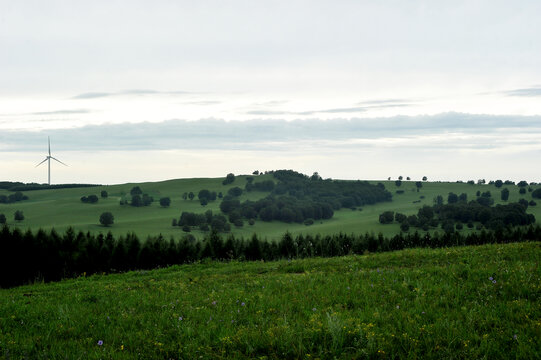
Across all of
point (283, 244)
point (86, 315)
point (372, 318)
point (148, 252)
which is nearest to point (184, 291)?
point (86, 315)

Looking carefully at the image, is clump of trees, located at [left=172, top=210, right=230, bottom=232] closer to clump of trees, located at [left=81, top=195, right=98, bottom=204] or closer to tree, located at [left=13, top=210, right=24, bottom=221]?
tree, located at [left=13, top=210, right=24, bottom=221]

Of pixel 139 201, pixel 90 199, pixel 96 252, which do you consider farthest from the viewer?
pixel 139 201

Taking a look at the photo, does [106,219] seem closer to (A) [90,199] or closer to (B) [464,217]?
(A) [90,199]

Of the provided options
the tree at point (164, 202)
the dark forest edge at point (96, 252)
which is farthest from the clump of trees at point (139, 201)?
the dark forest edge at point (96, 252)

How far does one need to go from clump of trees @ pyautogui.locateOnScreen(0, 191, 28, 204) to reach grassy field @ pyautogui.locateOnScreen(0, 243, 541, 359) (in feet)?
634

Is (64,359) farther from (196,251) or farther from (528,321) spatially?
(196,251)

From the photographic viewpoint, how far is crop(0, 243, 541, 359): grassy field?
679cm

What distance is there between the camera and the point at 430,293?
998 centimetres

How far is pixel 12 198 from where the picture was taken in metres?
179

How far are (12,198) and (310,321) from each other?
204 m

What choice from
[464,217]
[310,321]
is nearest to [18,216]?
[464,217]

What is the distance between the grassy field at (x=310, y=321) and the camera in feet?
22.3

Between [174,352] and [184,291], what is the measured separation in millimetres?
6705

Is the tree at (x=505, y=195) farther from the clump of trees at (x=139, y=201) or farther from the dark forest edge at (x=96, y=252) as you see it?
the dark forest edge at (x=96, y=252)
